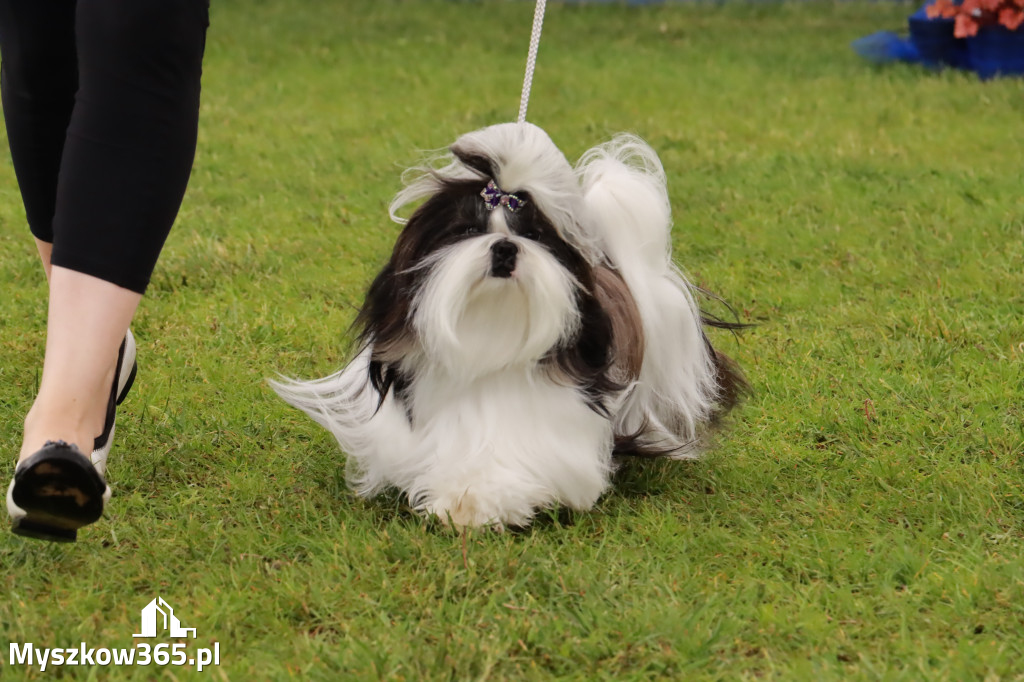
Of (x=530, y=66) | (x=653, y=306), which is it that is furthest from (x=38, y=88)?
(x=653, y=306)

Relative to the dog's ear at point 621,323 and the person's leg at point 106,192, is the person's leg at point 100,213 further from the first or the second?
the dog's ear at point 621,323

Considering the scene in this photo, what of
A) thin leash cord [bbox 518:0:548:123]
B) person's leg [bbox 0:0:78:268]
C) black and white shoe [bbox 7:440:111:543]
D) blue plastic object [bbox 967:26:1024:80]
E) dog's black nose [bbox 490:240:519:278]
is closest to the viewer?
black and white shoe [bbox 7:440:111:543]

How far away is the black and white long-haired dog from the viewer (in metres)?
2.46

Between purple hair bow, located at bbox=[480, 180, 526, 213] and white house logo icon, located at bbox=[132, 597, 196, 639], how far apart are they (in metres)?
0.93

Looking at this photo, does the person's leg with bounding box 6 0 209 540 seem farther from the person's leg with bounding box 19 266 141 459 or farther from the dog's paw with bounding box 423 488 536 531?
the dog's paw with bounding box 423 488 536 531

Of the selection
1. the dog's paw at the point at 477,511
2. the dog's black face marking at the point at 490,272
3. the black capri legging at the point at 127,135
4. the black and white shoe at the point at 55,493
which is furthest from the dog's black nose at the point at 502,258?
the black and white shoe at the point at 55,493

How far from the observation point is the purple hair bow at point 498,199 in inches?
97.1

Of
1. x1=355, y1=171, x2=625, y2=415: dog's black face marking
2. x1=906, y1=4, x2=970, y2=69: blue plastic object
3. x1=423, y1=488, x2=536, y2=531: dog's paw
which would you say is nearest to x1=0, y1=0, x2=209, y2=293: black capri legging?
x1=355, y1=171, x2=625, y2=415: dog's black face marking

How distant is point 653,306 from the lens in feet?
9.22

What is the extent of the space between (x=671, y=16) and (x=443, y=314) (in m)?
10.1

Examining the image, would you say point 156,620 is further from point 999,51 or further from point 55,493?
point 999,51

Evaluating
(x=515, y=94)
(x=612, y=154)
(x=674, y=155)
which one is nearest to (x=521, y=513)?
(x=612, y=154)

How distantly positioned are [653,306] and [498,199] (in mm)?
511

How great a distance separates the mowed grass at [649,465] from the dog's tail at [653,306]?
142 mm
